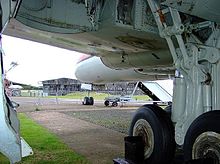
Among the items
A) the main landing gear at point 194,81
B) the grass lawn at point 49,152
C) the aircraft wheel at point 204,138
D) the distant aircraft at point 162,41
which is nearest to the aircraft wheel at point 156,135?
the distant aircraft at point 162,41

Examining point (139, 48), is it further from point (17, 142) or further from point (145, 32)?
point (17, 142)

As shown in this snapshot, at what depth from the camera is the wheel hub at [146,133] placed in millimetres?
3451

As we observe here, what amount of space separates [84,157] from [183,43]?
2.47 m

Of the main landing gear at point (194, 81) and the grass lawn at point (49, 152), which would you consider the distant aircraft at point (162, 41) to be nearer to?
the main landing gear at point (194, 81)

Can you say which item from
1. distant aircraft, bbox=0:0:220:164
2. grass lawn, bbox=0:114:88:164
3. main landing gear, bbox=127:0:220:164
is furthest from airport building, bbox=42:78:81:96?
main landing gear, bbox=127:0:220:164

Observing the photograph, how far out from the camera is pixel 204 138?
8.39 feet

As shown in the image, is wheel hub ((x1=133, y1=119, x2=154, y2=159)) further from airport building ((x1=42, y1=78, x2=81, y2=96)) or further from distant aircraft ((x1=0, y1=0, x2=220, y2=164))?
airport building ((x1=42, y1=78, x2=81, y2=96))

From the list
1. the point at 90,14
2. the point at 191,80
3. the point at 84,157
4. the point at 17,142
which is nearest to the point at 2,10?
the point at 17,142

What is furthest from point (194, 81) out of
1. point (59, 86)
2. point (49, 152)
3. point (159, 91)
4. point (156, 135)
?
point (59, 86)

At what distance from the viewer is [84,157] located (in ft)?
15.0

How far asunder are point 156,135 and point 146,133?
0.19 metres

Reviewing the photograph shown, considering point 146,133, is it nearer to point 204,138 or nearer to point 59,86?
point 204,138

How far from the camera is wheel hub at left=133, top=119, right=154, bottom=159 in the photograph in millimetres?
3451

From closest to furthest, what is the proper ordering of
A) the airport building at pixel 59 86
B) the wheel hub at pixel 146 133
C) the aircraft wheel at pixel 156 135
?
the aircraft wheel at pixel 156 135 < the wheel hub at pixel 146 133 < the airport building at pixel 59 86
